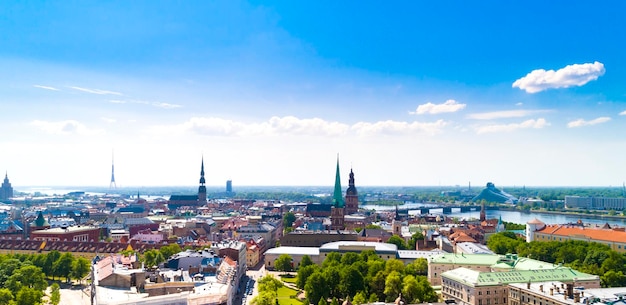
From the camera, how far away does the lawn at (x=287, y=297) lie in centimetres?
5492

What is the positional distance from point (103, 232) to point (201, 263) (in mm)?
57022

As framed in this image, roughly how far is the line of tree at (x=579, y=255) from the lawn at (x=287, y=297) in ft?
103

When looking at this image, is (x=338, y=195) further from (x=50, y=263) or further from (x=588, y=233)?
(x=50, y=263)

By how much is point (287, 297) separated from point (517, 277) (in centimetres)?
2269

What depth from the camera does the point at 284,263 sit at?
246 ft

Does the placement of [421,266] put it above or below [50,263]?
below

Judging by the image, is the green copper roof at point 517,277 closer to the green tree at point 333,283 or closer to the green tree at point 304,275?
the green tree at point 333,283

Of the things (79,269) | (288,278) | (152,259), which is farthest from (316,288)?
(79,269)

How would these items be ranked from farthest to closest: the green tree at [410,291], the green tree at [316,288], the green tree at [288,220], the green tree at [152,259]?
1. the green tree at [288,220]
2. the green tree at [152,259]
3. the green tree at [316,288]
4. the green tree at [410,291]

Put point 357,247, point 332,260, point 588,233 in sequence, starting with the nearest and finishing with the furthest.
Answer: point 332,260 → point 357,247 → point 588,233

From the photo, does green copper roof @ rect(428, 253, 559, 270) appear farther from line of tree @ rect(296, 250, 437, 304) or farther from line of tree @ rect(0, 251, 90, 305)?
line of tree @ rect(0, 251, 90, 305)

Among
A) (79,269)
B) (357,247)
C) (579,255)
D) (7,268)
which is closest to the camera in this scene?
(7,268)

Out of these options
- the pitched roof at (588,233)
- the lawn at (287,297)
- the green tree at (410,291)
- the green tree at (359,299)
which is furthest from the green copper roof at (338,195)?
Result: the green tree at (410,291)

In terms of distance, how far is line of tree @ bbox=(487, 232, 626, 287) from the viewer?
59.6 metres
